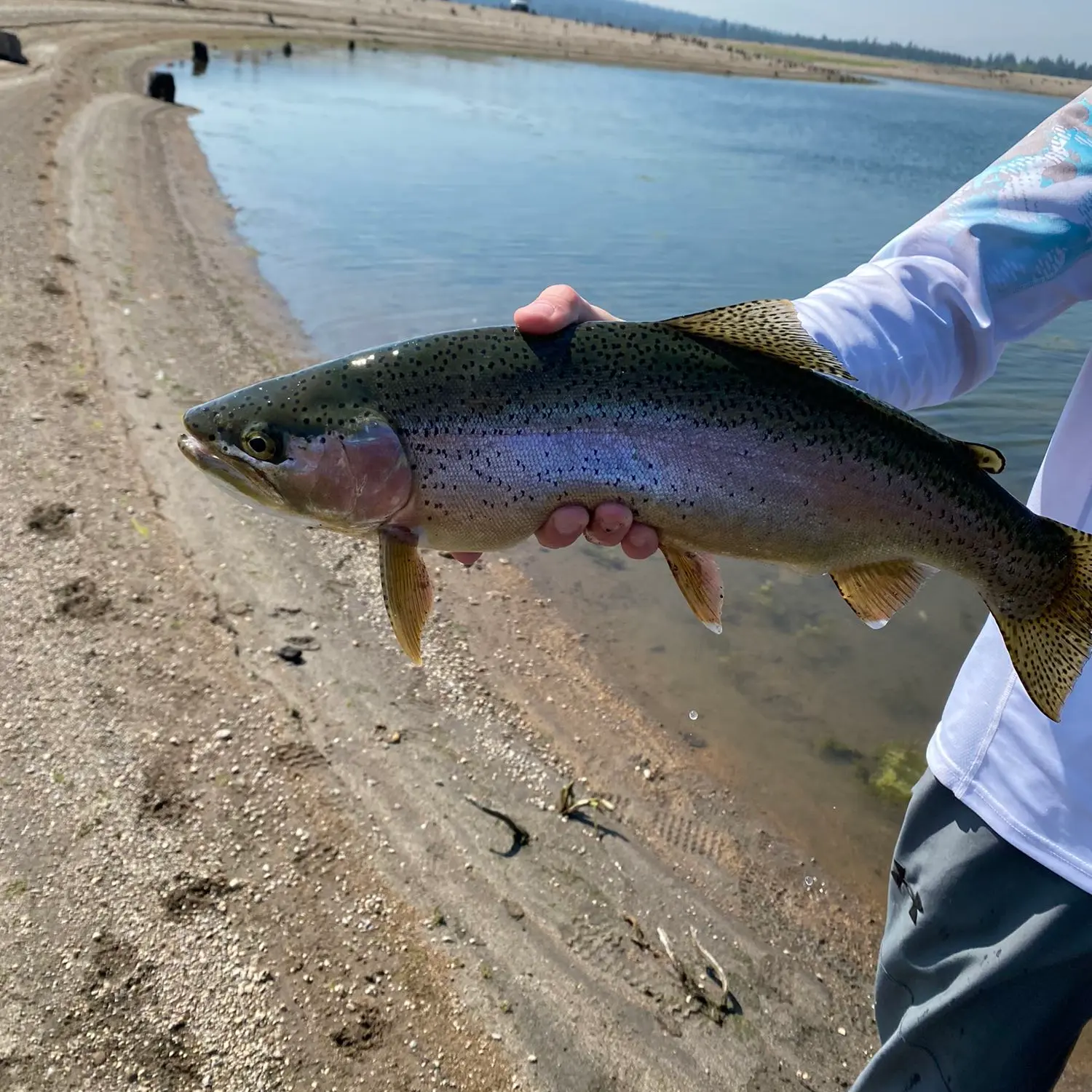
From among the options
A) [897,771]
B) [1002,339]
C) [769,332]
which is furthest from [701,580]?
[897,771]

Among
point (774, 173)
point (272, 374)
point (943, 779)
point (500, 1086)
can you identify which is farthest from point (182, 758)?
point (774, 173)

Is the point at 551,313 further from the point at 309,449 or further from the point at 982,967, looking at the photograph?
the point at 982,967

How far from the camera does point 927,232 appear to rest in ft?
9.04

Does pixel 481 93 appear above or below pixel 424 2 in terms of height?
below

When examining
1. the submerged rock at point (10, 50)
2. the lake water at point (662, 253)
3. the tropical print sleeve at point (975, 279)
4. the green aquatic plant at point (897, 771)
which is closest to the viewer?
the tropical print sleeve at point (975, 279)

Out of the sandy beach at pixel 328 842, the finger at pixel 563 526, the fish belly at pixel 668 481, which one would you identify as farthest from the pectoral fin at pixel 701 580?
the sandy beach at pixel 328 842

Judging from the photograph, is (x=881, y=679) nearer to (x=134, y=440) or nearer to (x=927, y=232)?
(x=927, y=232)

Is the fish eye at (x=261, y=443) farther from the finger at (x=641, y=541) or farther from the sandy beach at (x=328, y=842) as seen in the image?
the sandy beach at (x=328, y=842)

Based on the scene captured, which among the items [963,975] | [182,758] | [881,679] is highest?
[963,975]

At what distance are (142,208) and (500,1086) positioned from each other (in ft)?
58.9

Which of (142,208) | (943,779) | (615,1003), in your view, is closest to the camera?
(943,779)

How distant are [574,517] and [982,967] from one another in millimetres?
1770

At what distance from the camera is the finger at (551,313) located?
274cm

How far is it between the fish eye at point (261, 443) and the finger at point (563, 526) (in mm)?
904
